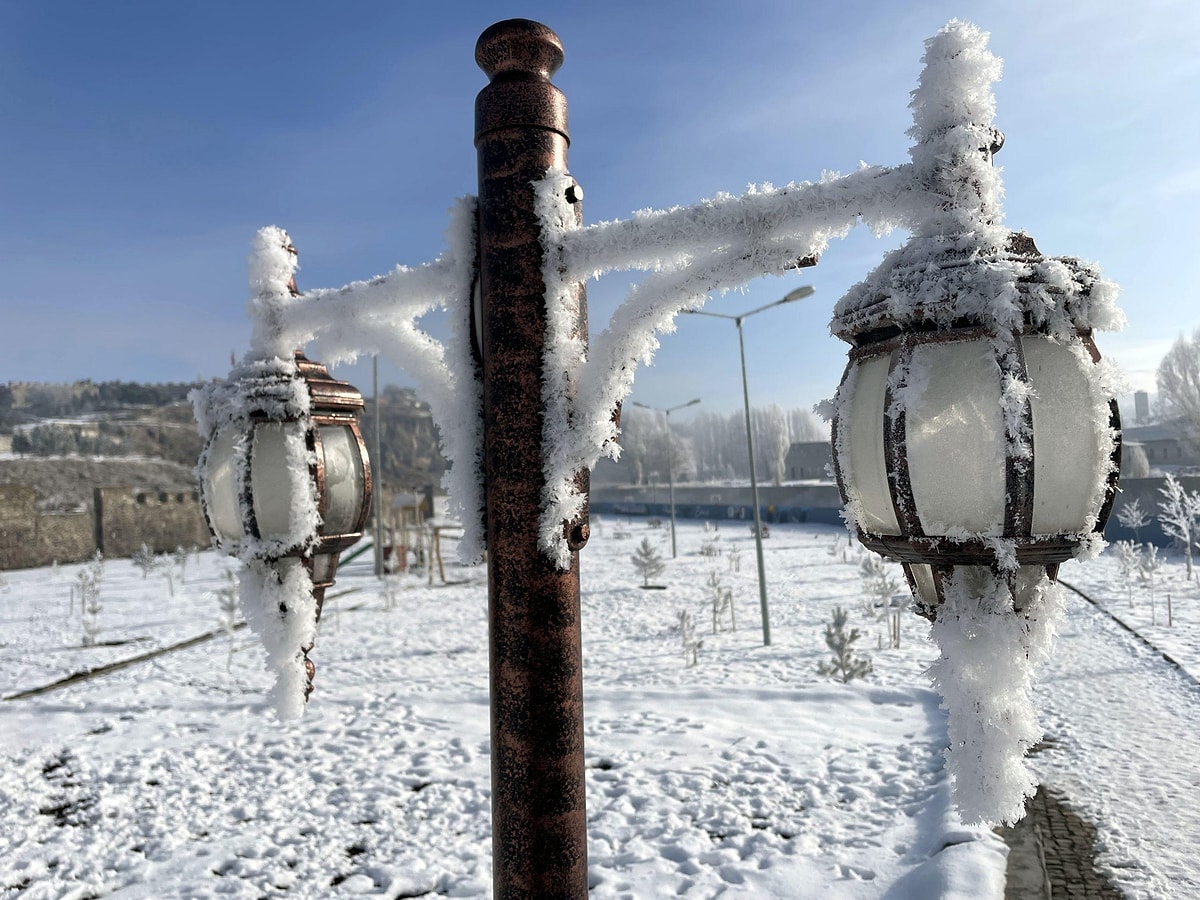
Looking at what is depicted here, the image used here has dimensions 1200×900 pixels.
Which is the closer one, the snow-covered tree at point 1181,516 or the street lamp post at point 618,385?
the street lamp post at point 618,385

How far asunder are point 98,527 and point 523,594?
96.7 feet

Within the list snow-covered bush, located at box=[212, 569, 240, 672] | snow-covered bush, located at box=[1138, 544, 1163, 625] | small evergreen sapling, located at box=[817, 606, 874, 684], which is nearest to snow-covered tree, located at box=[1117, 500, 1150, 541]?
snow-covered bush, located at box=[1138, 544, 1163, 625]

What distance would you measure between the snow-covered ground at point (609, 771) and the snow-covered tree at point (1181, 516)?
588 centimetres

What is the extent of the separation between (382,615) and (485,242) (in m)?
12.7

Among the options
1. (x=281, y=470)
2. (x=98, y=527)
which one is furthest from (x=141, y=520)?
(x=281, y=470)

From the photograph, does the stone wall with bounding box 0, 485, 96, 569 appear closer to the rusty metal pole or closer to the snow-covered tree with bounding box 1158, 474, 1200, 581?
the rusty metal pole

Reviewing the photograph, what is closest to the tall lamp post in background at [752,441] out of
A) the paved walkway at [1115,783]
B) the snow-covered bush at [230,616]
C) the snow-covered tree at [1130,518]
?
the paved walkway at [1115,783]

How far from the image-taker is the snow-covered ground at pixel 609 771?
404 cm

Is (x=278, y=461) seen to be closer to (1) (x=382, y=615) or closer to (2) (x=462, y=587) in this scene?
(1) (x=382, y=615)

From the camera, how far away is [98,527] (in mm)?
24406

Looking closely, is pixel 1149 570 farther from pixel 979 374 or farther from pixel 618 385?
pixel 618 385

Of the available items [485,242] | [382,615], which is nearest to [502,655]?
[485,242]

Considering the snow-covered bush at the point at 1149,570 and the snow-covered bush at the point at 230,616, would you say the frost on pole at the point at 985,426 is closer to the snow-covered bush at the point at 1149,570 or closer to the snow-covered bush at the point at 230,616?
the snow-covered bush at the point at 230,616

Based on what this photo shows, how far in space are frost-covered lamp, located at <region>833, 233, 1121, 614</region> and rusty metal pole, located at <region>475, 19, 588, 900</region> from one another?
1.72 feet
